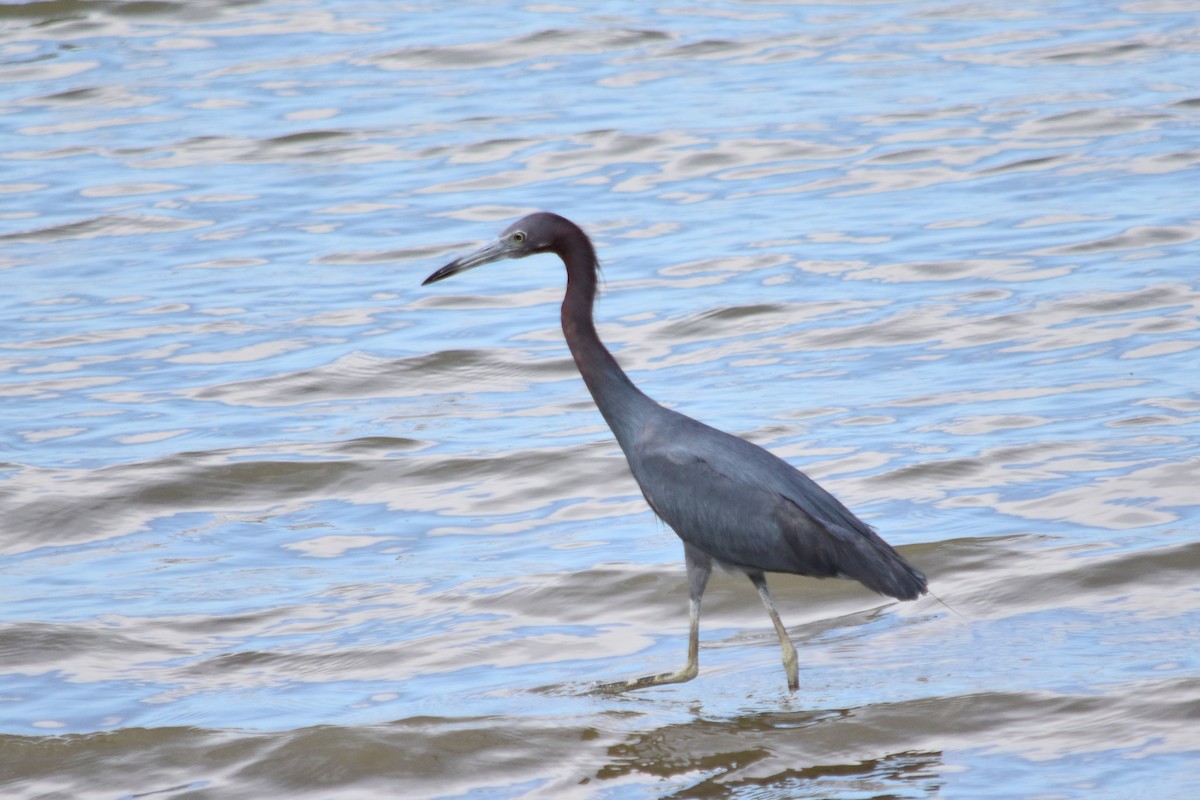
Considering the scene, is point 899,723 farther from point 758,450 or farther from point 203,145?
point 203,145

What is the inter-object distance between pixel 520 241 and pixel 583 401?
4.01 m

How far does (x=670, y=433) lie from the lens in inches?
284

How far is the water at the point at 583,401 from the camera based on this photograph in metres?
6.57

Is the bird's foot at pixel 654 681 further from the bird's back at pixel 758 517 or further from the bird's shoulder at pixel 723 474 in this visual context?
the bird's shoulder at pixel 723 474

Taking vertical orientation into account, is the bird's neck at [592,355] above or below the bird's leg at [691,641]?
above

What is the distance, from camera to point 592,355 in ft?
24.6

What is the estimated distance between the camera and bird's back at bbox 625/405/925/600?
6.80 m

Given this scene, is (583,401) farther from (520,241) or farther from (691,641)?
(691,641)

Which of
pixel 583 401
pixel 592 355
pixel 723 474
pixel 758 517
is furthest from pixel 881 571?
pixel 583 401

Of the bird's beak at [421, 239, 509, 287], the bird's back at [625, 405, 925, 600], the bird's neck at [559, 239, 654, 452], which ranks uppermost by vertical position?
the bird's beak at [421, 239, 509, 287]

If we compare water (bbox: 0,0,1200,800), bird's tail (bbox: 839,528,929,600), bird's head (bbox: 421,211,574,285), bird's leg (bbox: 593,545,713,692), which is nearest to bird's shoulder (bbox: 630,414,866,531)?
bird's tail (bbox: 839,528,929,600)

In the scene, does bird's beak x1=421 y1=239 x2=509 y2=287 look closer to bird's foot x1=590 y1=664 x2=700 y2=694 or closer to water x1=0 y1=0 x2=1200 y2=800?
water x1=0 y1=0 x2=1200 y2=800

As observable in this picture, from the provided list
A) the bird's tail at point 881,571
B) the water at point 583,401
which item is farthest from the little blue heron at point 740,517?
the water at point 583,401

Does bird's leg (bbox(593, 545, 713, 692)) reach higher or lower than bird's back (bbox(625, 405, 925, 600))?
lower
